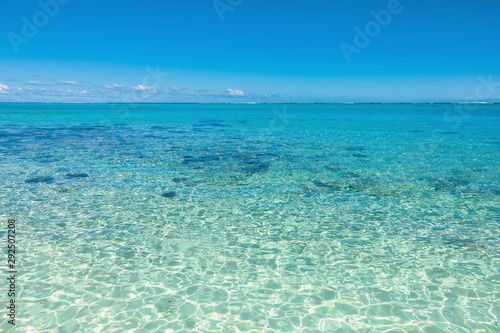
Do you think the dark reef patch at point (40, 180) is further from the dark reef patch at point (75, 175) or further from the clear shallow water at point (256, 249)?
the dark reef patch at point (75, 175)

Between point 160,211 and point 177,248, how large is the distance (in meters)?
3.17

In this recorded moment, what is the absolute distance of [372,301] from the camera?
662cm

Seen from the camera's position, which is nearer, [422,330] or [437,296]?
[422,330]

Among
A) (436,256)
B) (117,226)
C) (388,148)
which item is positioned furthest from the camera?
(388,148)

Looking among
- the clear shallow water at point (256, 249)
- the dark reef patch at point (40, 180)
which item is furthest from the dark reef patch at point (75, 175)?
the dark reef patch at point (40, 180)

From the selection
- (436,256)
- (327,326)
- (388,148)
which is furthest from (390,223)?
(388,148)

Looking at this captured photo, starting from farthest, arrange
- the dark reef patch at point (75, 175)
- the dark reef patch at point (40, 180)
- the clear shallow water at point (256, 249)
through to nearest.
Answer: the dark reef patch at point (75, 175) < the dark reef patch at point (40, 180) < the clear shallow water at point (256, 249)

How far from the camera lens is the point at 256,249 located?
8.84 meters

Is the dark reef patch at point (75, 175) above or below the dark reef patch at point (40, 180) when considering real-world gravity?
below

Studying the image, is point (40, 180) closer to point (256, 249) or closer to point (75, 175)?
point (75, 175)

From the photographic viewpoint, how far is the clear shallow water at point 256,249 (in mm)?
6199

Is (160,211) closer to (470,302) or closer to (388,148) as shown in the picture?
(470,302)

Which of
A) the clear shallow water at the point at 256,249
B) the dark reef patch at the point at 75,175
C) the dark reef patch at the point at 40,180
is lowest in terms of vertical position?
the clear shallow water at the point at 256,249

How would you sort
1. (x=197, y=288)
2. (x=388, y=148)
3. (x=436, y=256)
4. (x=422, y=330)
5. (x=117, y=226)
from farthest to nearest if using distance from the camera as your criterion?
(x=388, y=148)
(x=117, y=226)
(x=436, y=256)
(x=197, y=288)
(x=422, y=330)
